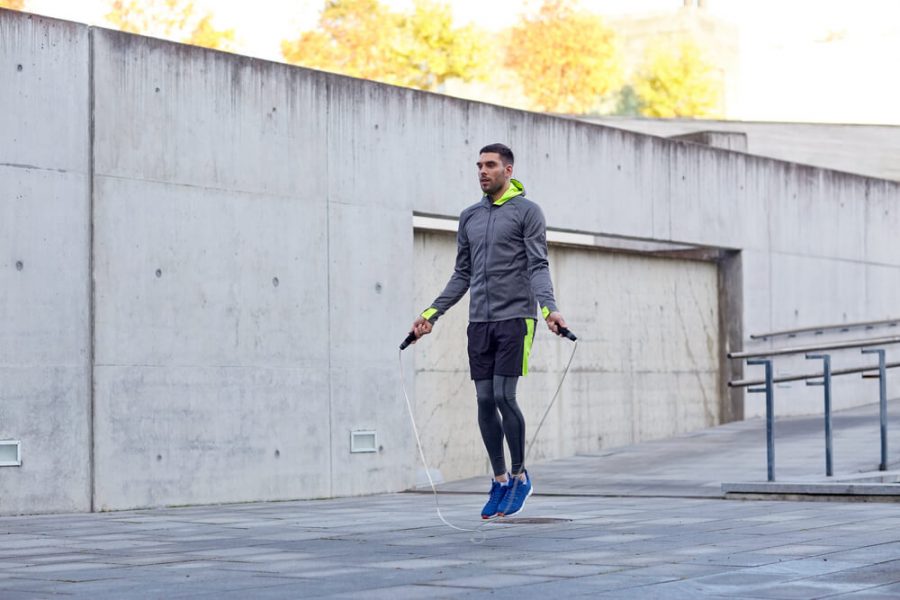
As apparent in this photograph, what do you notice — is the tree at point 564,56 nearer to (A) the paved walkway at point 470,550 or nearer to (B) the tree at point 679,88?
(B) the tree at point 679,88

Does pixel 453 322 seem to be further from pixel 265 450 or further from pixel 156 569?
pixel 156 569

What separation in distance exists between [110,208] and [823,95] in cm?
6100

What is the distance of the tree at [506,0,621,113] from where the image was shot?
5600 centimetres

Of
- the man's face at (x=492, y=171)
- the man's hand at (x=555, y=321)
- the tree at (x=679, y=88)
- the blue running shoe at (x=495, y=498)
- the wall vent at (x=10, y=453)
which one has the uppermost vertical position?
the tree at (x=679, y=88)

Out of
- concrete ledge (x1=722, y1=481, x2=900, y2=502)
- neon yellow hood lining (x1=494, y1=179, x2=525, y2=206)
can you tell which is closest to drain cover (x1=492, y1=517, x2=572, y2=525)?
neon yellow hood lining (x1=494, y1=179, x2=525, y2=206)

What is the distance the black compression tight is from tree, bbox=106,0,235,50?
40.3m

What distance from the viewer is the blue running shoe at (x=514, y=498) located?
809cm

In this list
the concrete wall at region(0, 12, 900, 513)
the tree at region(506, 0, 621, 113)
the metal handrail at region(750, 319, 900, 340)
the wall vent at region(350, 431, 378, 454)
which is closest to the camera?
the concrete wall at region(0, 12, 900, 513)

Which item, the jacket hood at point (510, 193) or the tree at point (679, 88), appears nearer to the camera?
the jacket hood at point (510, 193)

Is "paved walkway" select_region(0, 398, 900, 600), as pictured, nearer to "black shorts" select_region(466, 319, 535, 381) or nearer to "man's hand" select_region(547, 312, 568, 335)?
"black shorts" select_region(466, 319, 535, 381)

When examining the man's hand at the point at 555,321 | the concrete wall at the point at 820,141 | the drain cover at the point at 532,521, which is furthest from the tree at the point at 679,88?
the man's hand at the point at 555,321

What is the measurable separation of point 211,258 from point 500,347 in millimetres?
3617

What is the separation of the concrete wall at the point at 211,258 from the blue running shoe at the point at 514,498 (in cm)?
328

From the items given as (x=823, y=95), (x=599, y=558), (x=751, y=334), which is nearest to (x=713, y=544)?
(x=599, y=558)
